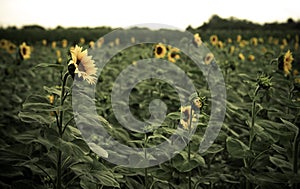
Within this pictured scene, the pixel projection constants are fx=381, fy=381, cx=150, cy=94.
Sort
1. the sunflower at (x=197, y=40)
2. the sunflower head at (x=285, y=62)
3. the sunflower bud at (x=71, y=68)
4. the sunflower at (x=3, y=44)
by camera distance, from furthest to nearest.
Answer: the sunflower at (x=3, y=44) → the sunflower at (x=197, y=40) → the sunflower head at (x=285, y=62) → the sunflower bud at (x=71, y=68)

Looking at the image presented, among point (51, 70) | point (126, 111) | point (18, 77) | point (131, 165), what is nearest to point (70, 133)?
point (131, 165)

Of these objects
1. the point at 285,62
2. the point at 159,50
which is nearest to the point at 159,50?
the point at 159,50

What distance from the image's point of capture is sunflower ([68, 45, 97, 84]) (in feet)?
4.90

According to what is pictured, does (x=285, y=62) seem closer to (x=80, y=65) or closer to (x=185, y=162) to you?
(x=185, y=162)

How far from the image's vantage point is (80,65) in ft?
5.10

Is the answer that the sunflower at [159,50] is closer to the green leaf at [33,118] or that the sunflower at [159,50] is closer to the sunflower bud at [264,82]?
the sunflower bud at [264,82]

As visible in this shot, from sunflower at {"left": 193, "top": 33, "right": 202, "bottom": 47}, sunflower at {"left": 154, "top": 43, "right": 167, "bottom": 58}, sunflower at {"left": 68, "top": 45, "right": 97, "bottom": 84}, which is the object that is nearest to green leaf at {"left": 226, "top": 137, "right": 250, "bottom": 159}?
sunflower at {"left": 68, "top": 45, "right": 97, "bottom": 84}

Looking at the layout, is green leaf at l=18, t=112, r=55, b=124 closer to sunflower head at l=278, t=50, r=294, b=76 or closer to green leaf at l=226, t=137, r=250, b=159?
green leaf at l=226, t=137, r=250, b=159

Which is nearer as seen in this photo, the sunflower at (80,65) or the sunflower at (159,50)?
the sunflower at (80,65)

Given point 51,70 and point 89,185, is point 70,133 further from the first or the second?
point 51,70

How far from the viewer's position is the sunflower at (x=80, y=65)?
149 cm

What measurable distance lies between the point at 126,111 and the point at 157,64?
4.18ft

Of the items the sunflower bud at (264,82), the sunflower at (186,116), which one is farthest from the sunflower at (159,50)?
the sunflower at (186,116)

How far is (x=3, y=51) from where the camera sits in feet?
20.7
